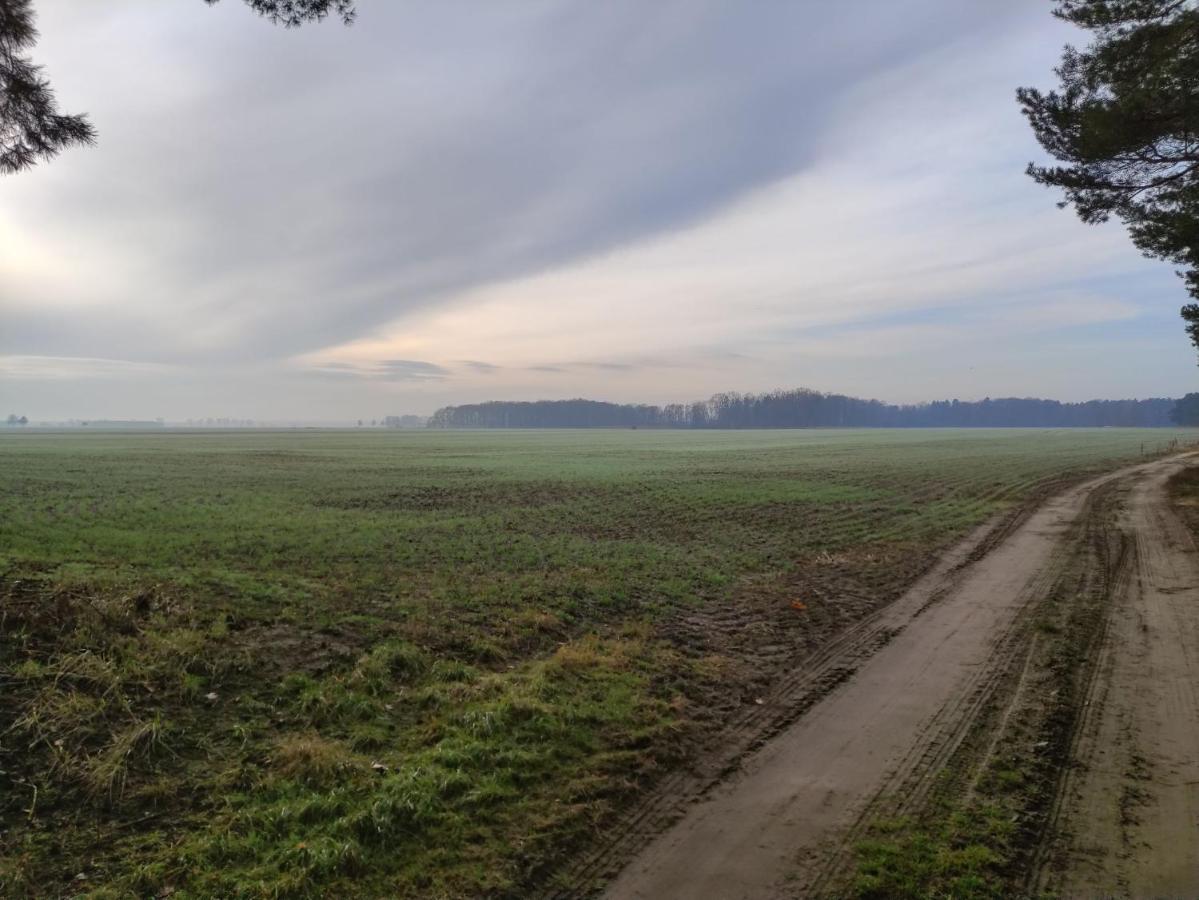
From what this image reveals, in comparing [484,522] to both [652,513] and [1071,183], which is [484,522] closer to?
[652,513]

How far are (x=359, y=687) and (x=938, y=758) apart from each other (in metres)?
6.34

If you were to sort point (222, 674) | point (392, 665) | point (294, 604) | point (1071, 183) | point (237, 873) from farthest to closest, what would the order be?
1. point (1071, 183)
2. point (294, 604)
3. point (392, 665)
4. point (222, 674)
5. point (237, 873)

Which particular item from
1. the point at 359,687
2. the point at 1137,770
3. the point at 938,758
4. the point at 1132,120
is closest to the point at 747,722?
the point at 938,758

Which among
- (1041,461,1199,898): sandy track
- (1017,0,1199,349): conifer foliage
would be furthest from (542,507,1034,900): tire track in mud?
(1017,0,1199,349): conifer foliage

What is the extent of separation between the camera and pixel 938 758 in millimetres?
6191

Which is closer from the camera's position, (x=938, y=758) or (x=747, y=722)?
(x=938, y=758)

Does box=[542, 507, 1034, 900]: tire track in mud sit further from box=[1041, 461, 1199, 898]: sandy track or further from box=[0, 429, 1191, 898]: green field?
box=[1041, 461, 1199, 898]: sandy track

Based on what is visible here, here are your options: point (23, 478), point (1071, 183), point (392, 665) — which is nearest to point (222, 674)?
point (392, 665)

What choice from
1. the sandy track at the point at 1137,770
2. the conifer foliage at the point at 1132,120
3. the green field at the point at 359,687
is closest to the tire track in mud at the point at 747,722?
the green field at the point at 359,687

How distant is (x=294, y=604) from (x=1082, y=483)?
36994 mm

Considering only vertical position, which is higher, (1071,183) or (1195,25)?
(1195,25)

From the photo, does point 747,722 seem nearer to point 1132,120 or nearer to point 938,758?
point 938,758

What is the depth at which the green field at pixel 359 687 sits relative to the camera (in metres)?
5.01

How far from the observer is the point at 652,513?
84.2ft
